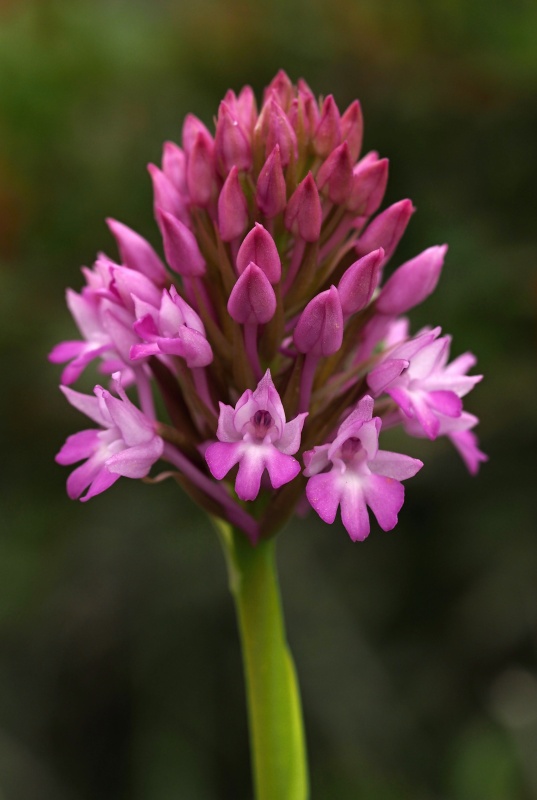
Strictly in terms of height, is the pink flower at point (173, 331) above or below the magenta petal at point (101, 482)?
above

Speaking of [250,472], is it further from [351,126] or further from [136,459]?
[351,126]

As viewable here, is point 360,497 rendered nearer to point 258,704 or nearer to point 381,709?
point 258,704

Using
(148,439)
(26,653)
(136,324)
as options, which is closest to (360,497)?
(148,439)

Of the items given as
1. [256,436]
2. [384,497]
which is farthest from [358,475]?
[256,436]

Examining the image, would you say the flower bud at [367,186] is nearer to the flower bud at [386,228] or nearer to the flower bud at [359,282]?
the flower bud at [386,228]

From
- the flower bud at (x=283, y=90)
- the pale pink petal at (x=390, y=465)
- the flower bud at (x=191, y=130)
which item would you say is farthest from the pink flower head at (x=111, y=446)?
the flower bud at (x=283, y=90)

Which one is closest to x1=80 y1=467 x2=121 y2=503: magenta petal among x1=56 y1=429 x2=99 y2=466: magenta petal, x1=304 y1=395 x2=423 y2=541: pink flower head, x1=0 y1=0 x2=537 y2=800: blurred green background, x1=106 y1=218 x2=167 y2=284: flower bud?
x1=56 y1=429 x2=99 y2=466: magenta petal
